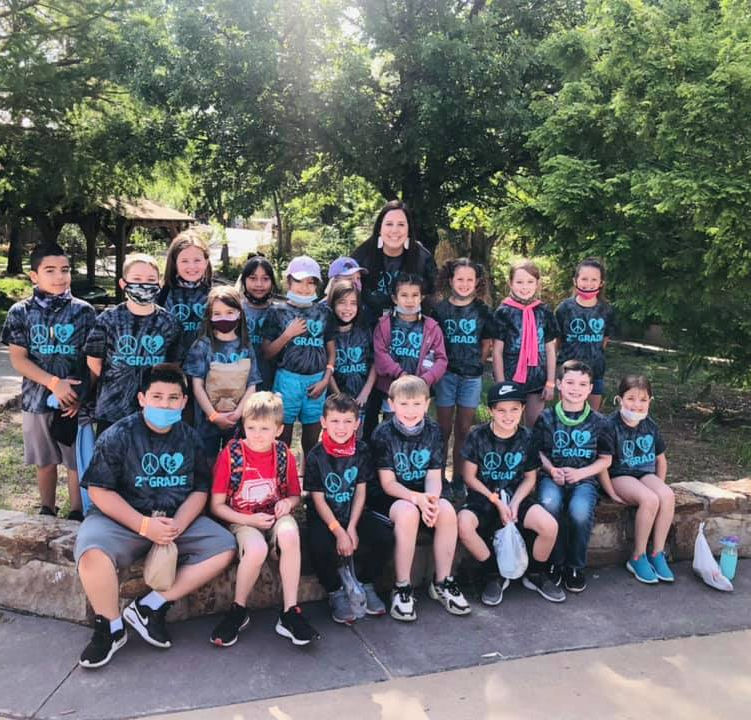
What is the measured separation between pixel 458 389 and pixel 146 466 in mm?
1956

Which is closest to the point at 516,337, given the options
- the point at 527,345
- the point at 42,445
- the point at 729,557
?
the point at 527,345

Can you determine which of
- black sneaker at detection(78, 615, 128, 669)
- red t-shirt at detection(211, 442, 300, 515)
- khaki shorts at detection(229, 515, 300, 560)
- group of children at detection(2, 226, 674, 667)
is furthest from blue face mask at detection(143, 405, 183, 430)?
black sneaker at detection(78, 615, 128, 669)

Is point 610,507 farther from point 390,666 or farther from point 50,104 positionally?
point 50,104

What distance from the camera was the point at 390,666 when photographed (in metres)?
2.94

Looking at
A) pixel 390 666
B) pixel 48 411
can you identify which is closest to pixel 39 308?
pixel 48 411

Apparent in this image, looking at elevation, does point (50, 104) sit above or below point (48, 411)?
above

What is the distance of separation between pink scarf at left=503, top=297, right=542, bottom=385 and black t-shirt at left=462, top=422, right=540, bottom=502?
2.13 ft

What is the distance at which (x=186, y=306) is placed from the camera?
12.8 ft

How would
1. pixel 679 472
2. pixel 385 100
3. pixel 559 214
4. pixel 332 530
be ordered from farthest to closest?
pixel 385 100 → pixel 559 214 → pixel 679 472 → pixel 332 530

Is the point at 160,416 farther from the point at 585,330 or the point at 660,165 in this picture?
the point at 660,165

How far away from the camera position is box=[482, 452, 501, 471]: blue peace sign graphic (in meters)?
3.71

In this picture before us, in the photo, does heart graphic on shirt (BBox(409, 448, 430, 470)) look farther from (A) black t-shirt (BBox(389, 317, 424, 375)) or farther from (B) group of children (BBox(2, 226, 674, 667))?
(A) black t-shirt (BBox(389, 317, 424, 375))

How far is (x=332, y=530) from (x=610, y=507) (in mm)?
1570

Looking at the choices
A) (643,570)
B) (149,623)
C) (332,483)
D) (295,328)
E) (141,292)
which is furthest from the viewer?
(295,328)
